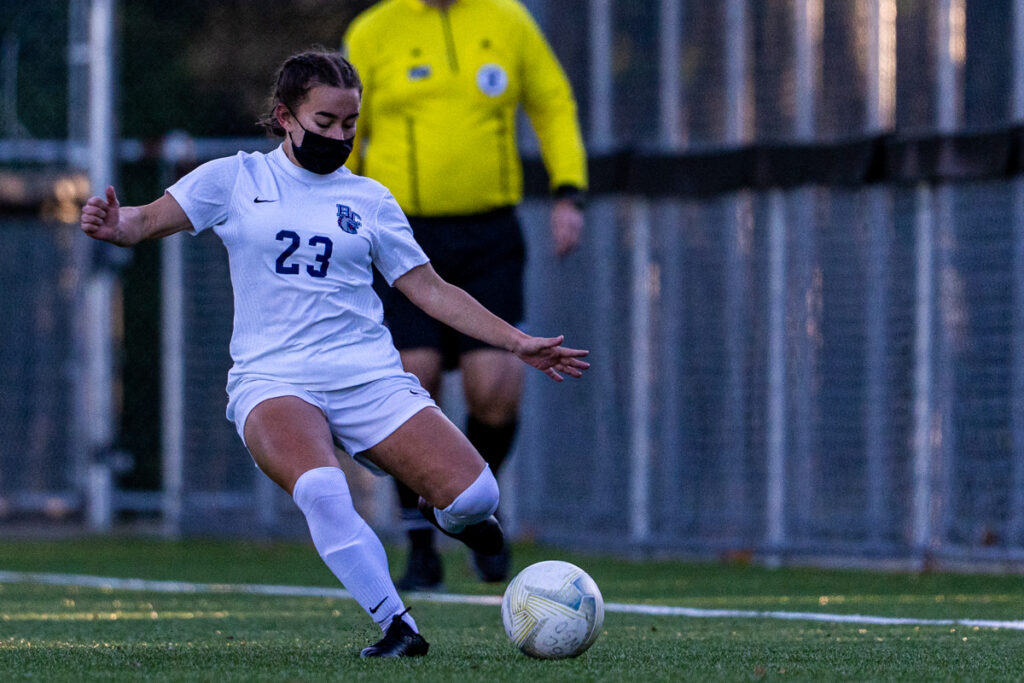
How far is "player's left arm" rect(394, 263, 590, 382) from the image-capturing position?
4395 millimetres

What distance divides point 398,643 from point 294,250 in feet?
3.51

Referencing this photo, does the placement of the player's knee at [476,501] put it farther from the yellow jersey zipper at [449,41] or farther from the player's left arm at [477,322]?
the yellow jersey zipper at [449,41]

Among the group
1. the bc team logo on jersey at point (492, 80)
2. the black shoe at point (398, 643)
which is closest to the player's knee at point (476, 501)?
the black shoe at point (398, 643)

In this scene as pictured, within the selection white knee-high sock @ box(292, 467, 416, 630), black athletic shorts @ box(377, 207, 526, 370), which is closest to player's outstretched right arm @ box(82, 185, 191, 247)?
white knee-high sock @ box(292, 467, 416, 630)

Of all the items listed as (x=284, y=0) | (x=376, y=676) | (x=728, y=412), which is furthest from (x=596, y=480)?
(x=284, y=0)

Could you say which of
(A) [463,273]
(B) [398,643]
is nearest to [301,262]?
(B) [398,643]

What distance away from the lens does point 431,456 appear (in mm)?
4535

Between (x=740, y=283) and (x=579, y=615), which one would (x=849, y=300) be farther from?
(x=579, y=615)

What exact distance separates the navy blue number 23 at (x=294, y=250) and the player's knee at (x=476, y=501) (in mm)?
686

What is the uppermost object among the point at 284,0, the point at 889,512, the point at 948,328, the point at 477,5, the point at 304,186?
the point at 284,0

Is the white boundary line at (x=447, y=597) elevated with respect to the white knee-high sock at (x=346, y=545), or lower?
lower

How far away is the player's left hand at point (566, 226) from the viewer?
656 cm

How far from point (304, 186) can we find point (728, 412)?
4.53m

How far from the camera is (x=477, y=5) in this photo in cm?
664
